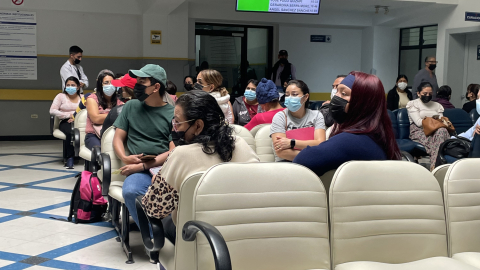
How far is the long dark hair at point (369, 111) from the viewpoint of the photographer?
217 cm

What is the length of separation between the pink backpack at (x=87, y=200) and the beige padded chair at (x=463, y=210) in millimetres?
3025

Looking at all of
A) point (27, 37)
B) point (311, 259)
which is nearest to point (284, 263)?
point (311, 259)

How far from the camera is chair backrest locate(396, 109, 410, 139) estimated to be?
6.50 m

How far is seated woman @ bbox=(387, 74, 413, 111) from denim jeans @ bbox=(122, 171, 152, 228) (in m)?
6.40

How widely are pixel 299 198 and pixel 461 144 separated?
3731mm

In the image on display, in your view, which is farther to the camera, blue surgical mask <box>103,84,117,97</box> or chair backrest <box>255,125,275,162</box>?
blue surgical mask <box>103,84,117,97</box>

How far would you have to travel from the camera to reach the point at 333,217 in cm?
193

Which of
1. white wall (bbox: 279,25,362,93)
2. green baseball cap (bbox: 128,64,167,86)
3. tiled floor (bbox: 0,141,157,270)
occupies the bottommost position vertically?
tiled floor (bbox: 0,141,157,270)

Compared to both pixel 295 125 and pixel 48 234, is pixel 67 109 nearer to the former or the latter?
pixel 48 234

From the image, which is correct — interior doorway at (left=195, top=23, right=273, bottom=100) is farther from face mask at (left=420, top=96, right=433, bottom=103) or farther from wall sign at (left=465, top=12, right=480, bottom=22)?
face mask at (left=420, top=96, right=433, bottom=103)

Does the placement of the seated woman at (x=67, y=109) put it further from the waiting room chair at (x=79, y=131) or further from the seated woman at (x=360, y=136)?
the seated woman at (x=360, y=136)

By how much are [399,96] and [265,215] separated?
761cm

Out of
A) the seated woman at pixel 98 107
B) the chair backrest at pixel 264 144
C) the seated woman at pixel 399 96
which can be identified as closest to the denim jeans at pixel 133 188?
the chair backrest at pixel 264 144

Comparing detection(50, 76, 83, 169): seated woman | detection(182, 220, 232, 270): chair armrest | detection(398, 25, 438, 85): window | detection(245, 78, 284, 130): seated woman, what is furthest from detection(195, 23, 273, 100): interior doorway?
detection(182, 220, 232, 270): chair armrest
